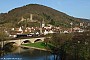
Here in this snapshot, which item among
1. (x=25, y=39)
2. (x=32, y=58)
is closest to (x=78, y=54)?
(x=32, y=58)

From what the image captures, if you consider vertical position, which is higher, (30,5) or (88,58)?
(30,5)

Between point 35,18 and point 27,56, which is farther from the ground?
point 35,18

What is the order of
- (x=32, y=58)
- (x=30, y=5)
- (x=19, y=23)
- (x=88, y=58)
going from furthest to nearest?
1. (x=30, y=5)
2. (x=19, y=23)
3. (x=32, y=58)
4. (x=88, y=58)

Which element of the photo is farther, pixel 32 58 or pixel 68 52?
pixel 32 58

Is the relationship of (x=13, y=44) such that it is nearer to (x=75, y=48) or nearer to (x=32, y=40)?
(x=32, y=40)

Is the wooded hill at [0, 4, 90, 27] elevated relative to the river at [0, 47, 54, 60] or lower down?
elevated

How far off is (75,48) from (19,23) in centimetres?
6949

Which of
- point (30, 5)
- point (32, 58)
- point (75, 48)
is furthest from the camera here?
point (30, 5)

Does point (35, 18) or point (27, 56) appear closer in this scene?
point (27, 56)

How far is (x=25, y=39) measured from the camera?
5100 cm

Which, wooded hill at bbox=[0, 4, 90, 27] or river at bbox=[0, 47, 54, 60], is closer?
river at bbox=[0, 47, 54, 60]

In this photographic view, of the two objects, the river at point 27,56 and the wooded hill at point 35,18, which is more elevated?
the wooded hill at point 35,18

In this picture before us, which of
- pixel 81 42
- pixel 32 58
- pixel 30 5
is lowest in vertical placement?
pixel 32 58

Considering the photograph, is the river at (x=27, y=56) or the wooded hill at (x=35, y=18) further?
the wooded hill at (x=35, y=18)
